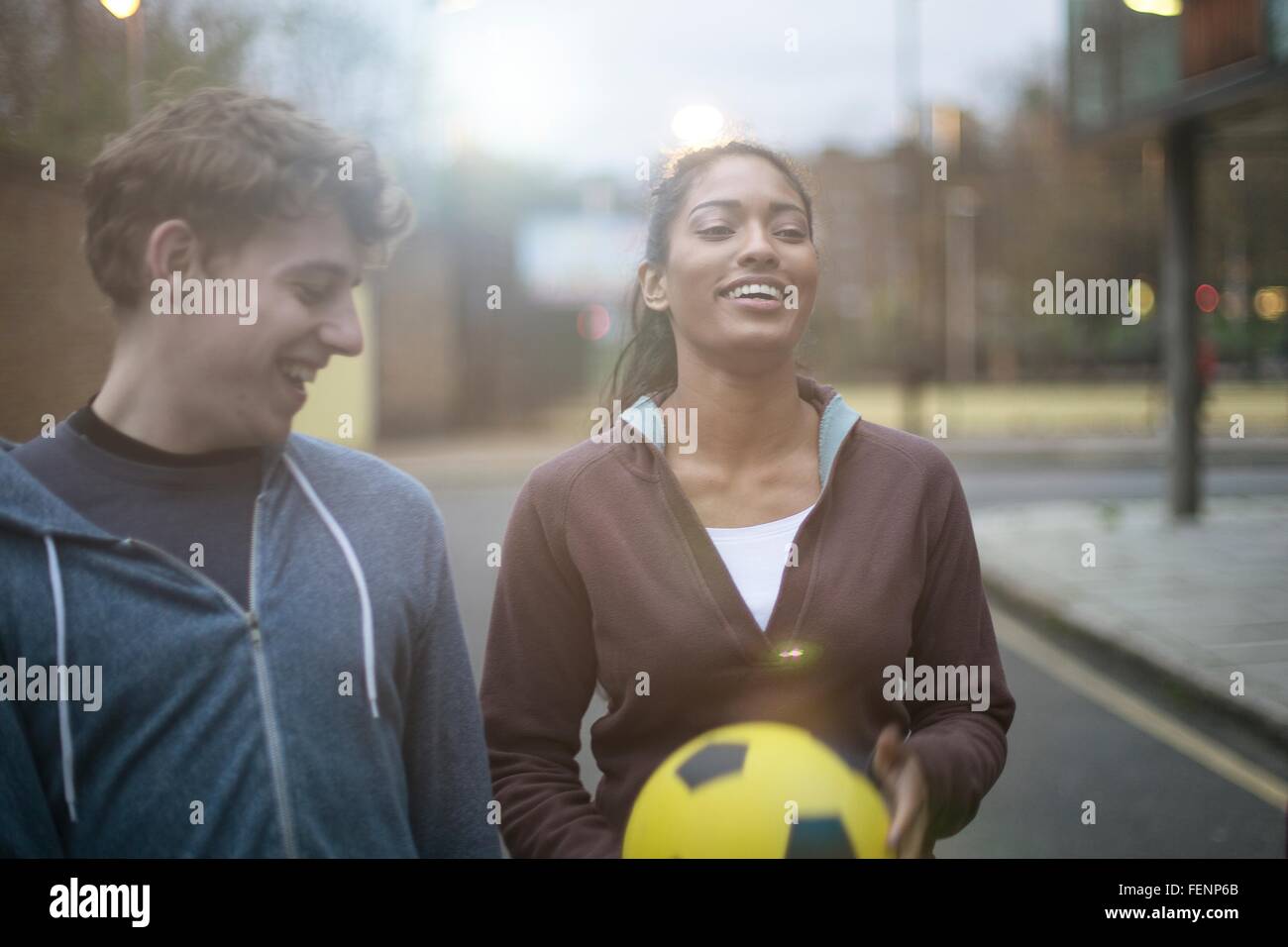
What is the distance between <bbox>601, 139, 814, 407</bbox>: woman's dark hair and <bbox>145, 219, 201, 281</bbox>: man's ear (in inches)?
25.2

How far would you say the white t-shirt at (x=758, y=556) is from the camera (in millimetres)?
1709

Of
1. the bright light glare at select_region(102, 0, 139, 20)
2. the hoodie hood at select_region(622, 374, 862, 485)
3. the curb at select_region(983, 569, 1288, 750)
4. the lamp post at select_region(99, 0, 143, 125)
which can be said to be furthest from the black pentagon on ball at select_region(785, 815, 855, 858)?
the curb at select_region(983, 569, 1288, 750)

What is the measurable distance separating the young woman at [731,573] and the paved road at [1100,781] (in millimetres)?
327

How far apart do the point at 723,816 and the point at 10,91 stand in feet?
4.84

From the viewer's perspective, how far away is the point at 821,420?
184 cm

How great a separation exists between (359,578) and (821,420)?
2.30 feet

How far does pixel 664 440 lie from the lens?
1823 mm

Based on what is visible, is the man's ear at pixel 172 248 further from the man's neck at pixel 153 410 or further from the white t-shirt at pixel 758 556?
the white t-shirt at pixel 758 556

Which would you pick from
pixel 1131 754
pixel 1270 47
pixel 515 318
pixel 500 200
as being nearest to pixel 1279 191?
pixel 515 318

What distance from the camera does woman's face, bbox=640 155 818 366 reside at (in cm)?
171

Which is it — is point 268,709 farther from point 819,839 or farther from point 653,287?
point 653,287

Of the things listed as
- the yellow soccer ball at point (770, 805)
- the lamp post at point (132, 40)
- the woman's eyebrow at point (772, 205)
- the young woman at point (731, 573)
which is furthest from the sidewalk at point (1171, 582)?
the lamp post at point (132, 40)

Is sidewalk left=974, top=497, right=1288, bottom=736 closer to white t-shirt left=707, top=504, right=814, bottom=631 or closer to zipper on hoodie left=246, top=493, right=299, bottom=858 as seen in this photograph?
white t-shirt left=707, top=504, right=814, bottom=631
